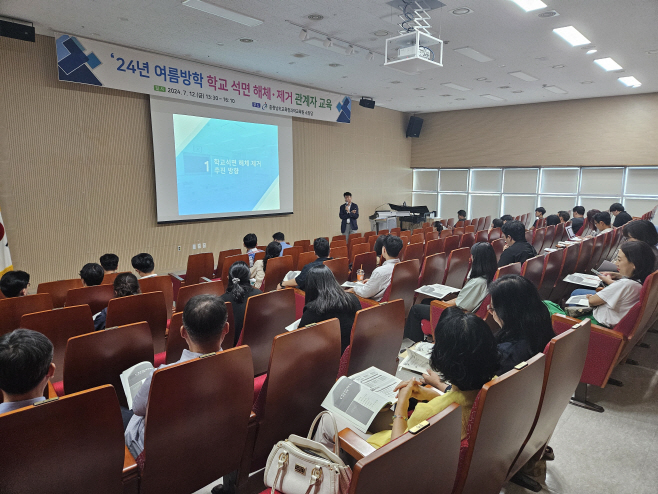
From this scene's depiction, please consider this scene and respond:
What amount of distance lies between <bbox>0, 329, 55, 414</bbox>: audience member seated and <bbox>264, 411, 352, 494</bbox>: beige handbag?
947 millimetres

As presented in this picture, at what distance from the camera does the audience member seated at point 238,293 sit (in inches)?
119

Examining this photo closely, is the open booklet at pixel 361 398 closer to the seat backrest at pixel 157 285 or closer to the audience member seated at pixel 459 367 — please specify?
the audience member seated at pixel 459 367

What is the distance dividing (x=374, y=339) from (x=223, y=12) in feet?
16.2

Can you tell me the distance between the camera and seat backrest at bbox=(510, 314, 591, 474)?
1.65m

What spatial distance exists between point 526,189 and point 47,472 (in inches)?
519

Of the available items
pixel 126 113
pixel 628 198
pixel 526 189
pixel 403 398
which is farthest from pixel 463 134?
pixel 403 398

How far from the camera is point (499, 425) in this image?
139 centimetres

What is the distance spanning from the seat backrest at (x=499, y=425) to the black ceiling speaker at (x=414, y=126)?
42.0 feet

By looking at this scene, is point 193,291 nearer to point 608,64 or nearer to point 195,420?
point 195,420

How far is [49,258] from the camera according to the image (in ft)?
21.1

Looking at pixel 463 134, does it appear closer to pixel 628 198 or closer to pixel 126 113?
pixel 628 198

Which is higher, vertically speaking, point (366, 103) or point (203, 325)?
point (366, 103)

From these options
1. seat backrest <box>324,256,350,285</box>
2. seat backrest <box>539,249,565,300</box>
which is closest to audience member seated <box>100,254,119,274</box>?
seat backrest <box>324,256,350,285</box>

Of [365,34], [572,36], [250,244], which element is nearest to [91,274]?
[250,244]
